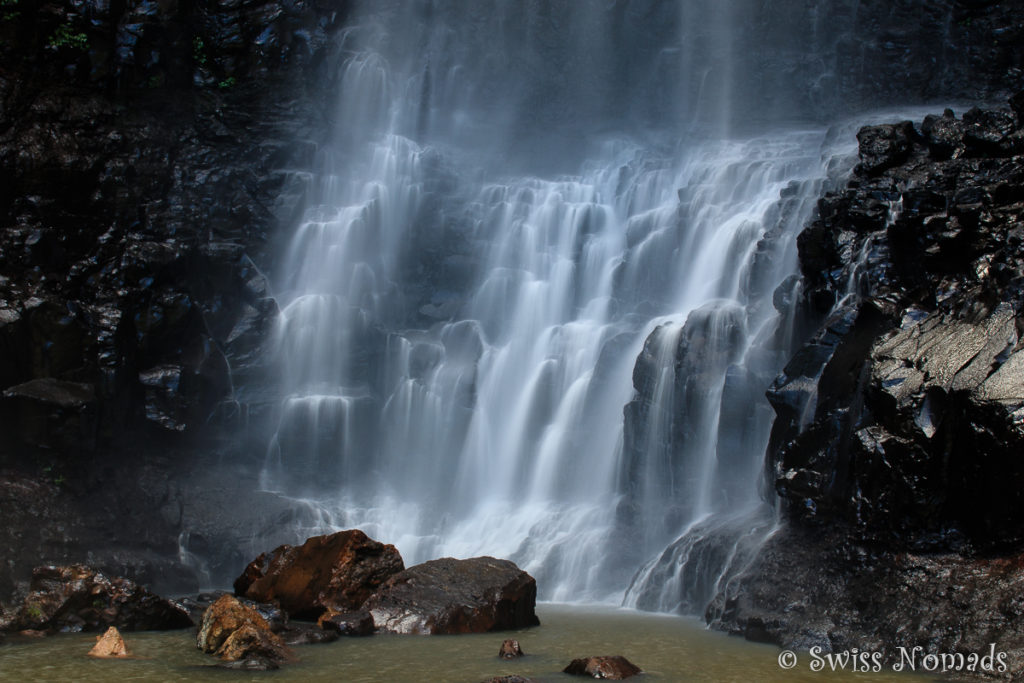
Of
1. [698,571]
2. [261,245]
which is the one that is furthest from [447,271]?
[698,571]

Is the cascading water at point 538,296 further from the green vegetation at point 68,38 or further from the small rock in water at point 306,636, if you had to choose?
the green vegetation at point 68,38

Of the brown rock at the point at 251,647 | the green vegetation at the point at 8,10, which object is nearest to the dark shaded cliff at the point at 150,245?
the green vegetation at the point at 8,10

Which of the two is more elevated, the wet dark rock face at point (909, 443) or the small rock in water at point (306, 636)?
the wet dark rock face at point (909, 443)

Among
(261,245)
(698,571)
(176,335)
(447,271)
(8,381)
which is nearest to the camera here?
(698,571)

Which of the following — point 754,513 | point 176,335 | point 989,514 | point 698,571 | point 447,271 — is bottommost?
point 698,571

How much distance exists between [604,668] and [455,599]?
12.8 feet

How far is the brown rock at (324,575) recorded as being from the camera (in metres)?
12.0

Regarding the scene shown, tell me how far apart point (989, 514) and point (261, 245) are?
2205cm

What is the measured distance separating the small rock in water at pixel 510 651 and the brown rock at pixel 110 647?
14.0ft

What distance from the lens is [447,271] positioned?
92.4 ft

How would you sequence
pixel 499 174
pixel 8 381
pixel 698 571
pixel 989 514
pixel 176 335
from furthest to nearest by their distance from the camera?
pixel 499 174
pixel 176 335
pixel 8 381
pixel 698 571
pixel 989 514

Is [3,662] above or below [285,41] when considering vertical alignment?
below

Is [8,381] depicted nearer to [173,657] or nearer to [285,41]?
[173,657]

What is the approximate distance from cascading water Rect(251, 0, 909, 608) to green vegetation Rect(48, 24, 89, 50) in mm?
8131
